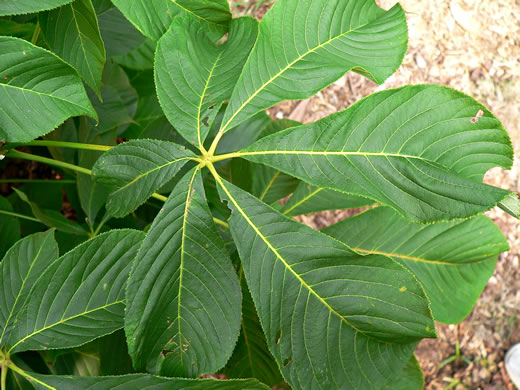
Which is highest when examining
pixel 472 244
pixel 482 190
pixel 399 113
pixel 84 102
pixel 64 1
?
pixel 64 1

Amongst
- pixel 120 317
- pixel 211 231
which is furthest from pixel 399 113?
pixel 120 317

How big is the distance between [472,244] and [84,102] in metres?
0.83

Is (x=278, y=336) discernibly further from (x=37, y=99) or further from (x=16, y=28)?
(x=16, y=28)

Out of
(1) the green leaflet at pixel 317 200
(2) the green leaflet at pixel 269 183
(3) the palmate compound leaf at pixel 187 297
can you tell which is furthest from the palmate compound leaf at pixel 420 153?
(2) the green leaflet at pixel 269 183

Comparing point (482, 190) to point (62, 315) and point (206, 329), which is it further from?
point (62, 315)

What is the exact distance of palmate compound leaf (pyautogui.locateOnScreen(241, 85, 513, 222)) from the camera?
0.68 metres

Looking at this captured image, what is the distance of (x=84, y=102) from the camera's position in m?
0.72

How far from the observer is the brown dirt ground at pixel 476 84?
2098mm

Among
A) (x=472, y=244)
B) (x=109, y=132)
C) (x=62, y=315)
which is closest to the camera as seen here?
(x=62, y=315)

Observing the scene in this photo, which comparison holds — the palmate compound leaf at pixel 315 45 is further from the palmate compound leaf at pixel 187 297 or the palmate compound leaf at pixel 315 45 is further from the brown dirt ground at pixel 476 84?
the brown dirt ground at pixel 476 84

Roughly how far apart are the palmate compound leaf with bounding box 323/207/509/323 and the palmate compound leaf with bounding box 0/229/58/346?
1.89 feet

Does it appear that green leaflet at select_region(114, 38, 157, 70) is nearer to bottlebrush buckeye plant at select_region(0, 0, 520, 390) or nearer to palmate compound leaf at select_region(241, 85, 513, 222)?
bottlebrush buckeye plant at select_region(0, 0, 520, 390)

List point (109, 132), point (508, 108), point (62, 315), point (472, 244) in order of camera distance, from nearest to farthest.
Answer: point (62, 315) → point (472, 244) → point (109, 132) → point (508, 108)

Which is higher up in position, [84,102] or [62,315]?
[84,102]
